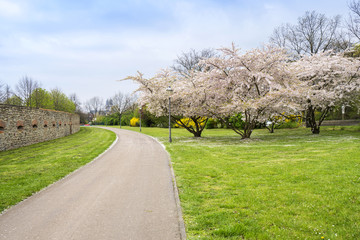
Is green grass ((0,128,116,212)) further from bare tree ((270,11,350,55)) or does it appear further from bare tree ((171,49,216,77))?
bare tree ((171,49,216,77))

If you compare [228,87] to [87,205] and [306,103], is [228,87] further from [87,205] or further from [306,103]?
[87,205]

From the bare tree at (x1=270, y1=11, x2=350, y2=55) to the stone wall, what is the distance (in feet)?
90.7

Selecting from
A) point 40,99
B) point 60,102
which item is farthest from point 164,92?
point 60,102

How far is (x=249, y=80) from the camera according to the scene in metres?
18.0

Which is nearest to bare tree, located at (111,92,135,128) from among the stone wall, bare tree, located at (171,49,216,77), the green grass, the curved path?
bare tree, located at (171,49,216,77)

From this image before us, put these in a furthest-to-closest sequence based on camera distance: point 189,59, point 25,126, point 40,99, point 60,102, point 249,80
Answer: point 60,102 < point 189,59 < point 40,99 < point 249,80 < point 25,126

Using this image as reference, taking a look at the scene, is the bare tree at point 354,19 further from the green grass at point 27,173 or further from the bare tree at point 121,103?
the bare tree at point 121,103

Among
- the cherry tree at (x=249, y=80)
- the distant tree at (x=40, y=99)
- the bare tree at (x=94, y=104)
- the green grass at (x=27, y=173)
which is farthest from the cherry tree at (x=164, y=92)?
the bare tree at (x=94, y=104)

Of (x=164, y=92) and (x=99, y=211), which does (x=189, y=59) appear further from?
(x=99, y=211)

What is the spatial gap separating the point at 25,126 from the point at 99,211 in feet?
50.2

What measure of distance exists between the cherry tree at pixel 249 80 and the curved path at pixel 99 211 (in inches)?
450

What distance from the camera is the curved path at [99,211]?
4.10m

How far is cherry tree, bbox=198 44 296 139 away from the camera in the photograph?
16719 millimetres

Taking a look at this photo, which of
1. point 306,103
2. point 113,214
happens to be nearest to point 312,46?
point 306,103
